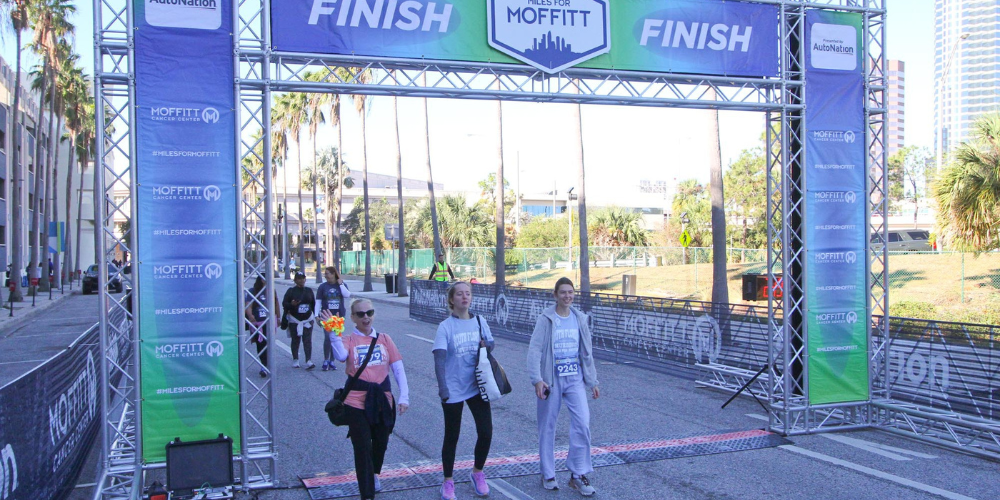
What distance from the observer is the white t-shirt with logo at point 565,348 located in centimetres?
671

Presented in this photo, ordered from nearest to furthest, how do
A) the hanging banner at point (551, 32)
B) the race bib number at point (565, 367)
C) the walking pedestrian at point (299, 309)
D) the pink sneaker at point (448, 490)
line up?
the pink sneaker at point (448, 490) → the race bib number at point (565, 367) → the hanging banner at point (551, 32) → the walking pedestrian at point (299, 309)

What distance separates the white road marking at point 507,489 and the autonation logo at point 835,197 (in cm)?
494

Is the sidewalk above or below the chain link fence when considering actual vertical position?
below

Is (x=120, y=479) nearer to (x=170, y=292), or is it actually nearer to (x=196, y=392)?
(x=196, y=392)

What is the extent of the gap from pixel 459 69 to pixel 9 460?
5.32 m

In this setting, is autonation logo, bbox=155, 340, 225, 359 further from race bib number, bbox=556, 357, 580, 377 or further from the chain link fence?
the chain link fence

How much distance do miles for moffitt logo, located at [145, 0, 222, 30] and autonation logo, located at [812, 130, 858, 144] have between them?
6.53m

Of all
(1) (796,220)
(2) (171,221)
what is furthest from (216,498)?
(1) (796,220)

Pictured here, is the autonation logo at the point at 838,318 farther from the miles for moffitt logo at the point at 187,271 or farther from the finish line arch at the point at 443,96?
the miles for moffitt logo at the point at 187,271

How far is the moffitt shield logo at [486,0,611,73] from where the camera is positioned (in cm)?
844

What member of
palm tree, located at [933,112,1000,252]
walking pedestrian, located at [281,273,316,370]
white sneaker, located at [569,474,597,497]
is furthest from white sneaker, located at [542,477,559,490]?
palm tree, located at [933,112,1000,252]

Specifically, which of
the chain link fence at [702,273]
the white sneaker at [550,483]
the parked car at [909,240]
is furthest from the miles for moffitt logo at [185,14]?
the parked car at [909,240]

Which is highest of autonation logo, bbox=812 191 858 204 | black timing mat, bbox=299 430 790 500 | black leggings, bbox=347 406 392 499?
autonation logo, bbox=812 191 858 204

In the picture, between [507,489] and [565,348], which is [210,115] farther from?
[507,489]
